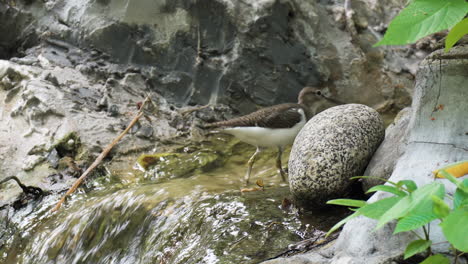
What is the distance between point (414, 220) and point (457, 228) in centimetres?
15

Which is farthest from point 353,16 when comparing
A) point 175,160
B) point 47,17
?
point 47,17

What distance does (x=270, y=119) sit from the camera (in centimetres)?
608

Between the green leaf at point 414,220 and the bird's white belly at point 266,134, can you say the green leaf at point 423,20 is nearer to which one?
the green leaf at point 414,220

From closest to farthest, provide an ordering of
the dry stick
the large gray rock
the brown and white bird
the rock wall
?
the rock wall < the dry stick < the brown and white bird < the large gray rock

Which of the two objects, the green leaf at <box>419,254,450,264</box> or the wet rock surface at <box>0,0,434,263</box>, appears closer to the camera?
the green leaf at <box>419,254,450,264</box>

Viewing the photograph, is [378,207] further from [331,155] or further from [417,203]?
[331,155]

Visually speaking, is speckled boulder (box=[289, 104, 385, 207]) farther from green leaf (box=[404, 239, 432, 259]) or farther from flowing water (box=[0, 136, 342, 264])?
green leaf (box=[404, 239, 432, 259])

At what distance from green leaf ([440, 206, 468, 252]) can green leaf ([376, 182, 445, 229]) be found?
0.28ft

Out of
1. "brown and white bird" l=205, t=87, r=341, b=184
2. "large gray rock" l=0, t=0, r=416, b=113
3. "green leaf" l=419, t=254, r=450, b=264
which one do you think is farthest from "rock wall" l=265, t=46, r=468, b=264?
"large gray rock" l=0, t=0, r=416, b=113

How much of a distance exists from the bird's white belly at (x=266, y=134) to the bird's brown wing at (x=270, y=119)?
0.15 ft

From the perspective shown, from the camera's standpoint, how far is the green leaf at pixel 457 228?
172 cm

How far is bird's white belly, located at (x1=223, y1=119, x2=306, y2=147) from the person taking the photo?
604 cm

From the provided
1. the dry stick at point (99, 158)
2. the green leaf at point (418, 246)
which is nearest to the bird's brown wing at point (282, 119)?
the dry stick at point (99, 158)

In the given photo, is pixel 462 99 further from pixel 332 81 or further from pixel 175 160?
pixel 332 81
